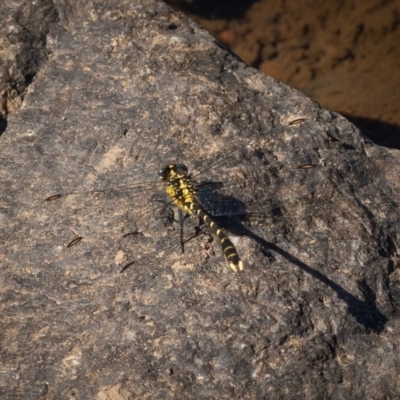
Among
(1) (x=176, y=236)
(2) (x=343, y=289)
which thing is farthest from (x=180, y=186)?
(2) (x=343, y=289)

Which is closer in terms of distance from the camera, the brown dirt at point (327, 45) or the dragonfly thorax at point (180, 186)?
the dragonfly thorax at point (180, 186)

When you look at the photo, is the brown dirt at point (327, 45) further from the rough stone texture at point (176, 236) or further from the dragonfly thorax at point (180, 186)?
the dragonfly thorax at point (180, 186)

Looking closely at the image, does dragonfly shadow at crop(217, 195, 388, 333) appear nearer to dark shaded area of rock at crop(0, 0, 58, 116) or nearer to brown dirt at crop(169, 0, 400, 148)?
dark shaded area of rock at crop(0, 0, 58, 116)

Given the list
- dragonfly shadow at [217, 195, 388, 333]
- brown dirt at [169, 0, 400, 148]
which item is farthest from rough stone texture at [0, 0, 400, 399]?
brown dirt at [169, 0, 400, 148]

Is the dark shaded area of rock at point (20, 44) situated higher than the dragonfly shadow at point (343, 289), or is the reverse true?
the dragonfly shadow at point (343, 289)

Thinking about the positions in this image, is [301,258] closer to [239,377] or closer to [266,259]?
[266,259]

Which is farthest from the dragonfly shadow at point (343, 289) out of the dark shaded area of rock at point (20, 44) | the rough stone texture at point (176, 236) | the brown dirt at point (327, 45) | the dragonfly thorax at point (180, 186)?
the brown dirt at point (327, 45)
